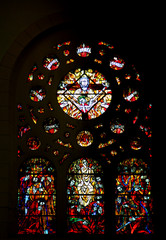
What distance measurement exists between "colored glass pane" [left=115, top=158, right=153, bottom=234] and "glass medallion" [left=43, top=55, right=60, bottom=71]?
7.69 ft

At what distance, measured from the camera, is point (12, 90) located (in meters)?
13.2

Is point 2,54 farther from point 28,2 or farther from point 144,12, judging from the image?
point 144,12

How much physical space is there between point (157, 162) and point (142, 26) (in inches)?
106

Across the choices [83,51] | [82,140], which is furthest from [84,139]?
[83,51]

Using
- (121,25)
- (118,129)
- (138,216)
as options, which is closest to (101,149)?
(118,129)

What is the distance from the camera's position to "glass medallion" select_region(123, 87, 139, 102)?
1343 centimetres

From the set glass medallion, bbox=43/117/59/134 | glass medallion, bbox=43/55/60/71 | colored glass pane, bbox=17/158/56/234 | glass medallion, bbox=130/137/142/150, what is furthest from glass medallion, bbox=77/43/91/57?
colored glass pane, bbox=17/158/56/234

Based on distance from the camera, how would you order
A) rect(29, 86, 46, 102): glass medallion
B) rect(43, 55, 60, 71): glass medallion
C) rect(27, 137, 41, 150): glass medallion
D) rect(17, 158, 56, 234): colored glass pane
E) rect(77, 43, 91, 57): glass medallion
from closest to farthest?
1. rect(17, 158, 56, 234): colored glass pane
2. rect(27, 137, 41, 150): glass medallion
3. rect(29, 86, 46, 102): glass medallion
4. rect(43, 55, 60, 71): glass medallion
5. rect(77, 43, 91, 57): glass medallion

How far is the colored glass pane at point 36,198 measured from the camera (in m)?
12.8

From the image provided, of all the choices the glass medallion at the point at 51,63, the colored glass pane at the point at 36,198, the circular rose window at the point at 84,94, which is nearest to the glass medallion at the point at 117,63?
the circular rose window at the point at 84,94

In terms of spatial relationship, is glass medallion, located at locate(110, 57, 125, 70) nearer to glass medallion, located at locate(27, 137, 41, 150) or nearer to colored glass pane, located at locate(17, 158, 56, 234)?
glass medallion, located at locate(27, 137, 41, 150)

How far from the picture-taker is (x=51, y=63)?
13547mm

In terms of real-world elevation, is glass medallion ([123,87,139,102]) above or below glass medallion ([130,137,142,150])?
above

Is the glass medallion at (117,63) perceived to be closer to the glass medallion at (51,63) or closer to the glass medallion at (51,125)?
the glass medallion at (51,63)
